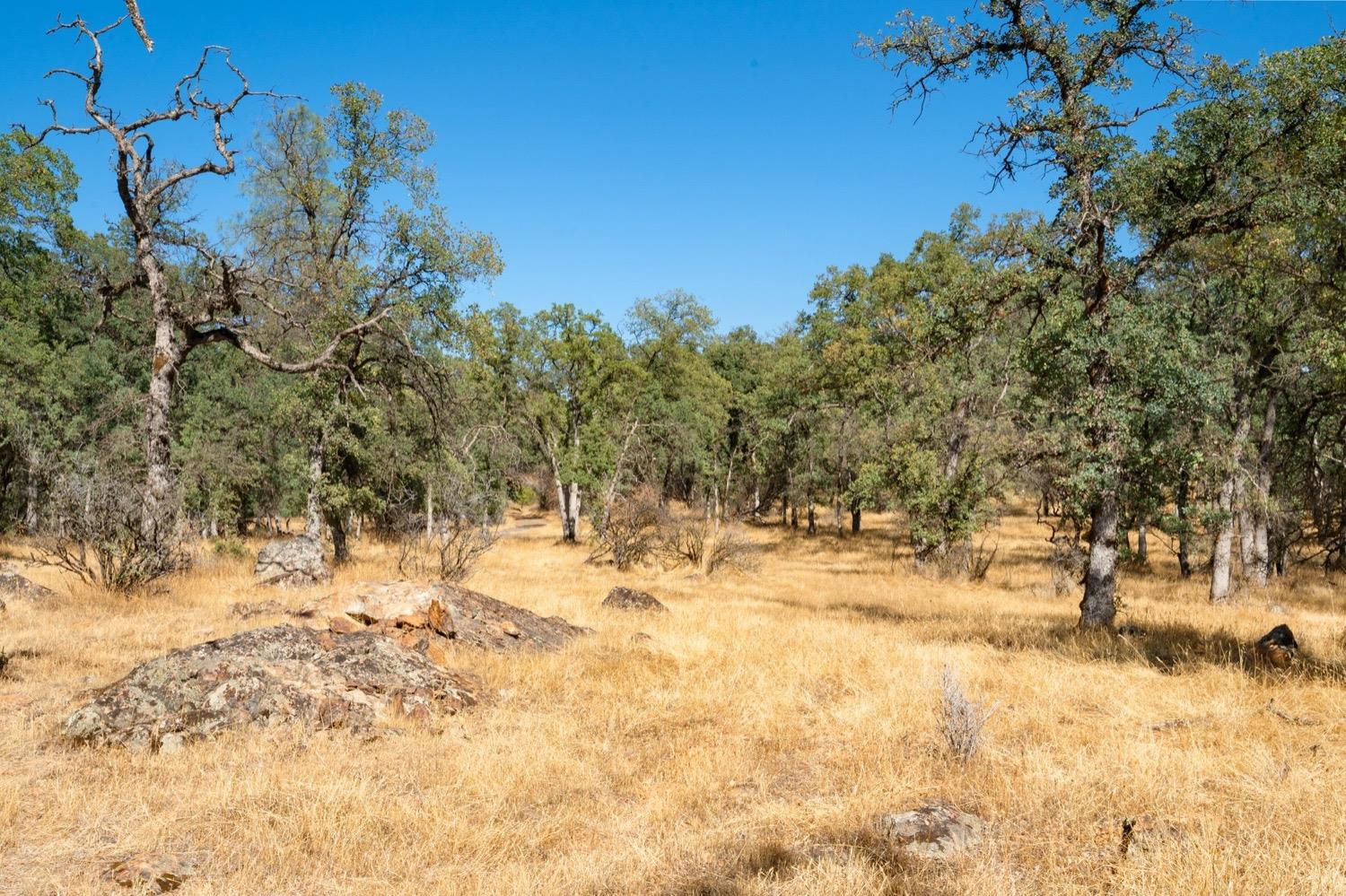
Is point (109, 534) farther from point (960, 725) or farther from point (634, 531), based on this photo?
point (634, 531)

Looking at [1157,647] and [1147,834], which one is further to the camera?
[1157,647]

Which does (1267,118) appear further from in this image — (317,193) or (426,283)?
(317,193)

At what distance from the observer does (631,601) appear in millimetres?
13469

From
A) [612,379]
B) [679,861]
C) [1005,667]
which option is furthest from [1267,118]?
[612,379]

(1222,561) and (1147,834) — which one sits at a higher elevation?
(1222,561)

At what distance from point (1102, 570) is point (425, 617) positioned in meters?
10.0

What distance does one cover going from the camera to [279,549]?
13.8 m

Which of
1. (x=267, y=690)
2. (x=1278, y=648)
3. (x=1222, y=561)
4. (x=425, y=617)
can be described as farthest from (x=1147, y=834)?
(x=1222, y=561)

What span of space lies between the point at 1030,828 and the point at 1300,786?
186cm

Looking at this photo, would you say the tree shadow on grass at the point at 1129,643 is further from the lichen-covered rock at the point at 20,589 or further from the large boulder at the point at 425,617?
the lichen-covered rock at the point at 20,589

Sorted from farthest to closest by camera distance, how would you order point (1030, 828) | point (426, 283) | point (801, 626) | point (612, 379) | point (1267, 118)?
point (612, 379) → point (426, 283) → point (801, 626) → point (1267, 118) → point (1030, 828)

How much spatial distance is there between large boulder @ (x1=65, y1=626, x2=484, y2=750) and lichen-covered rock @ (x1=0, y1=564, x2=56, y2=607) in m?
6.63

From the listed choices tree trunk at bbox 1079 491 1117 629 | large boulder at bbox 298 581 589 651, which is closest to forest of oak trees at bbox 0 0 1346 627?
tree trunk at bbox 1079 491 1117 629

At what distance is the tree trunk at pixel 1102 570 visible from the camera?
10781 mm
